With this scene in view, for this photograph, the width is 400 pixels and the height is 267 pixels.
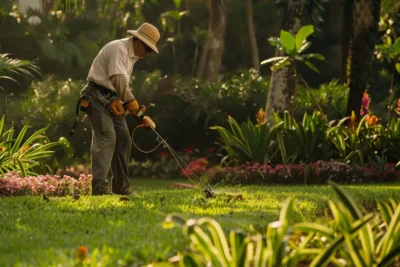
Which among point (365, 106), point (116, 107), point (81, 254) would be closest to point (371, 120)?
point (365, 106)

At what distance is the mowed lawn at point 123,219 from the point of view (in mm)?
6141

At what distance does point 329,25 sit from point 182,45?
21.2 feet

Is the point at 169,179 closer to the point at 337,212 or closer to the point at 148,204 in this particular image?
the point at 148,204

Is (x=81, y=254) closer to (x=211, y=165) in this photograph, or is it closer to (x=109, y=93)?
(x=109, y=93)

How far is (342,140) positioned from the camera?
15.5 meters

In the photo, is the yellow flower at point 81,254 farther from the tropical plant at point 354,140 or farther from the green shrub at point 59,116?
the green shrub at point 59,116

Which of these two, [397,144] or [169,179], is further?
[169,179]

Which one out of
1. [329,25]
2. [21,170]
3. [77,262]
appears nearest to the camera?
[77,262]

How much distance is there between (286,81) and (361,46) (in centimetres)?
199

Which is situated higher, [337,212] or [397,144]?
[337,212]

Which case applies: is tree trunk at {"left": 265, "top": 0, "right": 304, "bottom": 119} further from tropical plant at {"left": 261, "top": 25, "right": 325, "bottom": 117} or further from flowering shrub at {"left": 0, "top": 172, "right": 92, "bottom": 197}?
flowering shrub at {"left": 0, "top": 172, "right": 92, "bottom": 197}

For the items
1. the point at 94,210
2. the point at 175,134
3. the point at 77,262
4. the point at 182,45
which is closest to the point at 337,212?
the point at 77,262

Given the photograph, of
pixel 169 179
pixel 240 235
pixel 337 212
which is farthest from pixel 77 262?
pixel 169 179

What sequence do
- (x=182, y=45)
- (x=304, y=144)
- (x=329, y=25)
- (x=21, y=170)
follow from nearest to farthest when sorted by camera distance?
1. (x=21, y=170)
2. (x=304, y=144)
3. (x=329, y=25)
4. (x=182, y=45)
